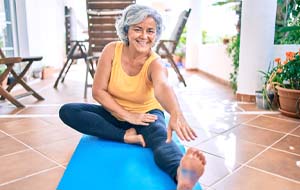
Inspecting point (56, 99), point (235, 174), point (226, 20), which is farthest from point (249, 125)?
point (226, 20)

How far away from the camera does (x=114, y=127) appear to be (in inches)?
62.9

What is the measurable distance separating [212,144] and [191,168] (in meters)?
1.05

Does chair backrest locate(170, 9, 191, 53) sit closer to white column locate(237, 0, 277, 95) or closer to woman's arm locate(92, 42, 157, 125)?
white column locate(237, 0, 277, 95)

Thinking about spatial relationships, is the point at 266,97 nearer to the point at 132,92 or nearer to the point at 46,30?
the point at 132,92

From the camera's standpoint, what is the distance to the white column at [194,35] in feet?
19.4

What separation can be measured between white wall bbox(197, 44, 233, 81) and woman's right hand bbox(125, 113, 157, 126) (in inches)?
124

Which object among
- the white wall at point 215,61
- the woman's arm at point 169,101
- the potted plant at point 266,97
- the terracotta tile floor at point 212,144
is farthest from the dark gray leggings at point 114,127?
the white wall at point 215,61

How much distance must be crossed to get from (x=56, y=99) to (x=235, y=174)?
238 centimetres

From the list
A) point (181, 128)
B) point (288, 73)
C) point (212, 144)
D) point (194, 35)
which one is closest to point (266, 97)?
point (288, 73)

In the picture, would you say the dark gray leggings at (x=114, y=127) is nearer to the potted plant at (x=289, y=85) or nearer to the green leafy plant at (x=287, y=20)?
the potted plant at (x=289, y=85)

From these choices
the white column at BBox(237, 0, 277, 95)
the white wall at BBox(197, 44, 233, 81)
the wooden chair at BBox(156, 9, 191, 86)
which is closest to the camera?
the white column at BBox(237, 0, 277, 95)

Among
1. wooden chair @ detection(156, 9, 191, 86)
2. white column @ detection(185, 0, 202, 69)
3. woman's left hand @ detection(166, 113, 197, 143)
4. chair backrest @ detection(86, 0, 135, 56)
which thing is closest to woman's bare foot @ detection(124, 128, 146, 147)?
woman's left hand @ detection(166, 113, 197, 143)

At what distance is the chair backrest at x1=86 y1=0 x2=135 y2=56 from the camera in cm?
354

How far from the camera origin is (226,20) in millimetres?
5219
